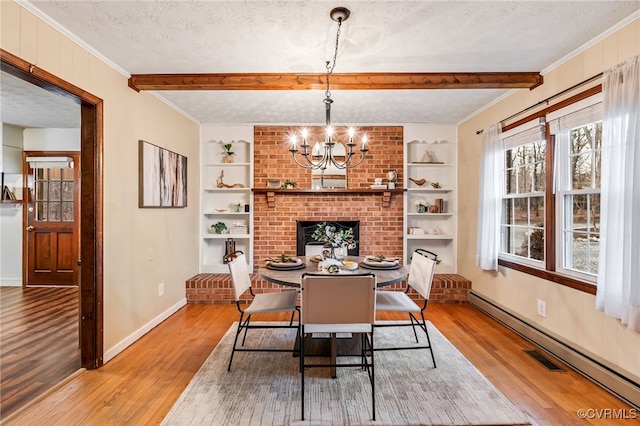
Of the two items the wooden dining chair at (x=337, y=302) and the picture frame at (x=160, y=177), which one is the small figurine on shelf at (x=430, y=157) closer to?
the wooden dining chair at (x=337, y=302)

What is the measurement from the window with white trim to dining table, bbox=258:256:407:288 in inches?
57.8

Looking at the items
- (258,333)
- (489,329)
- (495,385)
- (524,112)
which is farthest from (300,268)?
(524,112)

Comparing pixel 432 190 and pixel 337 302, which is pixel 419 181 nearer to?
pixel 432 190

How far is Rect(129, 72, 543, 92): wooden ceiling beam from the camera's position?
293cm

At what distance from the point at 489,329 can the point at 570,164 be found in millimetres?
1814

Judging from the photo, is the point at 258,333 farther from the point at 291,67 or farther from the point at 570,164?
the point at 570,164

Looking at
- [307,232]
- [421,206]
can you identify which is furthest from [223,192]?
[421,206]

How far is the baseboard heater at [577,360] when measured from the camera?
2051 millimetres

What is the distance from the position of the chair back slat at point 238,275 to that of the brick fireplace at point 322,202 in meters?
1.89

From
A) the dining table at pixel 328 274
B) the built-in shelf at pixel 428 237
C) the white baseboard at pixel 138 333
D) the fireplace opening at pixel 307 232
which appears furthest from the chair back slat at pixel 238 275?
the built-in shelf at pixel 428 237

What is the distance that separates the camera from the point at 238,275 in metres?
2.67

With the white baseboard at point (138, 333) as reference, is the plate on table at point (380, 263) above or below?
above

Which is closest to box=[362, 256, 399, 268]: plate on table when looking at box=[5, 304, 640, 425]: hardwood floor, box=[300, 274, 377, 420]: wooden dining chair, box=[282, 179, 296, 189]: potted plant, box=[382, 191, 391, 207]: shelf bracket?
box=[300, 274, 377, 420]: wooden dining chair

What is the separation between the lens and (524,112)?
316 cm
